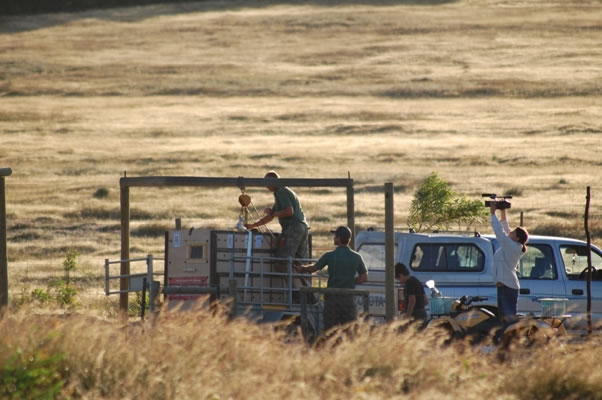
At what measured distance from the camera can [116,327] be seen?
11.0 metres

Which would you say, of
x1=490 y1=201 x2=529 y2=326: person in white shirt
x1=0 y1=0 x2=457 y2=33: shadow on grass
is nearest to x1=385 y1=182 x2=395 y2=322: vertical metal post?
x1=490 y1=201 x2=529 y2=326: person in white shirt

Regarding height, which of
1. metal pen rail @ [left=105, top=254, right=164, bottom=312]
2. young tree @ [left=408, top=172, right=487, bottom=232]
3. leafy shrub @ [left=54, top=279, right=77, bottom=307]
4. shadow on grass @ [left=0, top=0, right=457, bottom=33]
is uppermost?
shadow on grass @ [left=0, top=0, right=457, bottom=33]

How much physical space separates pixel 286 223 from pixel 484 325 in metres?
2.73

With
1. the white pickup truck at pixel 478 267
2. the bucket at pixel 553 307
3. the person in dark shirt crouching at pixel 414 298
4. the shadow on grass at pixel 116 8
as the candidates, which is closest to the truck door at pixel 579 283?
the white pickup truck at pixel 478 267

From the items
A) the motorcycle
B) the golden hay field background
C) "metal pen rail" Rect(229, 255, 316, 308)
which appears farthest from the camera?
the golden hay field background

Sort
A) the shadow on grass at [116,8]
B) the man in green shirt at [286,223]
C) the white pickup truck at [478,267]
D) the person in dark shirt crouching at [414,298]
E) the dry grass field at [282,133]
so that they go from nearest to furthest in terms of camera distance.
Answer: the dry grass field at [282,133] < the person in dark shirt crouching at [414,298] < the man in green shirt at [286,223] < the white pickup truck at [478,267] < the shadow on grass at [116,8]

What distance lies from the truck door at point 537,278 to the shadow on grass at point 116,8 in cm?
9122

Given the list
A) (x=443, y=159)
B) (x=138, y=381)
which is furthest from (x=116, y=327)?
(x=443, y=159)

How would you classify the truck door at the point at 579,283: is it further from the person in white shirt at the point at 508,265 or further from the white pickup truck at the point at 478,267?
the person in white shirt at the point at 508,265

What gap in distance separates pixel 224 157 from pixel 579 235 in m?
27.2

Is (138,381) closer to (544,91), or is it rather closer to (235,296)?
(235,296)

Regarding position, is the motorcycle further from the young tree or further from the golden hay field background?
the young tree

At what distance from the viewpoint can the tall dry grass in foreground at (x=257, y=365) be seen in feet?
30.8

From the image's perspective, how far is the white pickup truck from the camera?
49.5 feet
